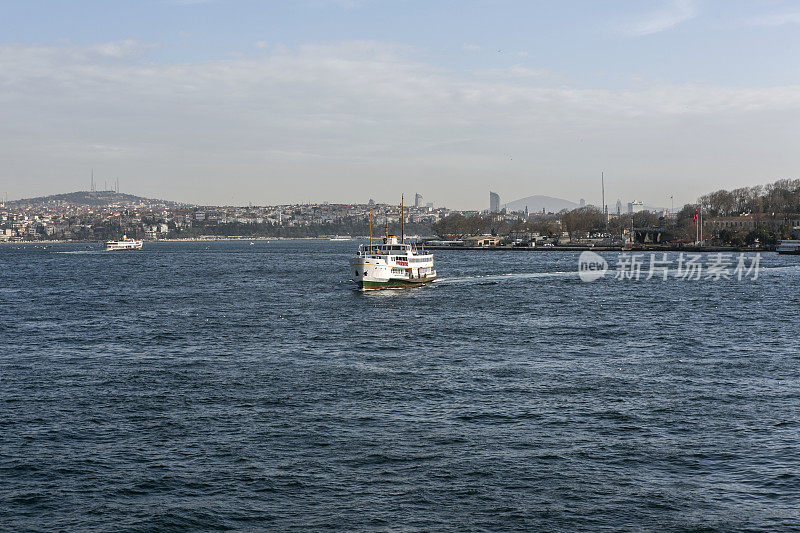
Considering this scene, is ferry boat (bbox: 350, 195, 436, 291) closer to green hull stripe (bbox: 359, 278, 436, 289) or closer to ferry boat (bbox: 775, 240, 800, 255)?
green hull stripe (bbox: 359, 278, 436, 289)

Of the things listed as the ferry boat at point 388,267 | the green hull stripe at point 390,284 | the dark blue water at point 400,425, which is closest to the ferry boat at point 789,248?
the ferry boat at point 388,267

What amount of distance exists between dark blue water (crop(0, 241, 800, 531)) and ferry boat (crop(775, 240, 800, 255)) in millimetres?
108655

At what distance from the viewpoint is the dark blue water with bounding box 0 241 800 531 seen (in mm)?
15211

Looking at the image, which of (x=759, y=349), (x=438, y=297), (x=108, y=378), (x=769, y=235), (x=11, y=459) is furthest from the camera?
(x=769, y=235)

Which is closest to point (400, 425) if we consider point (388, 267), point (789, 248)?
point (388, 267)

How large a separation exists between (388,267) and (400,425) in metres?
45.6

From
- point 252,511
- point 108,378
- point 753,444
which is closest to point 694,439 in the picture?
point 753,444

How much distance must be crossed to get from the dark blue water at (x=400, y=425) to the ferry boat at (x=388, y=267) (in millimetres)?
20313

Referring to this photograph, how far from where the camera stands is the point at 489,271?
9950cm

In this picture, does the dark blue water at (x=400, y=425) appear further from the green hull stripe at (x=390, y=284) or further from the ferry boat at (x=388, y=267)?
the ferry boat at (x=388, y=267)

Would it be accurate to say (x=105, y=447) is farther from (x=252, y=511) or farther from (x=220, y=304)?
(x=220, y=304)

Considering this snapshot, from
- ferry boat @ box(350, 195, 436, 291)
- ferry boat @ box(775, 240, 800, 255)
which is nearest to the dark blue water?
ferry boat @ box(350, 195, 436, 291)

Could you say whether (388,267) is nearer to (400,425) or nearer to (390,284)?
(390,284)

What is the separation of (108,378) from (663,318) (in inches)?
1270
